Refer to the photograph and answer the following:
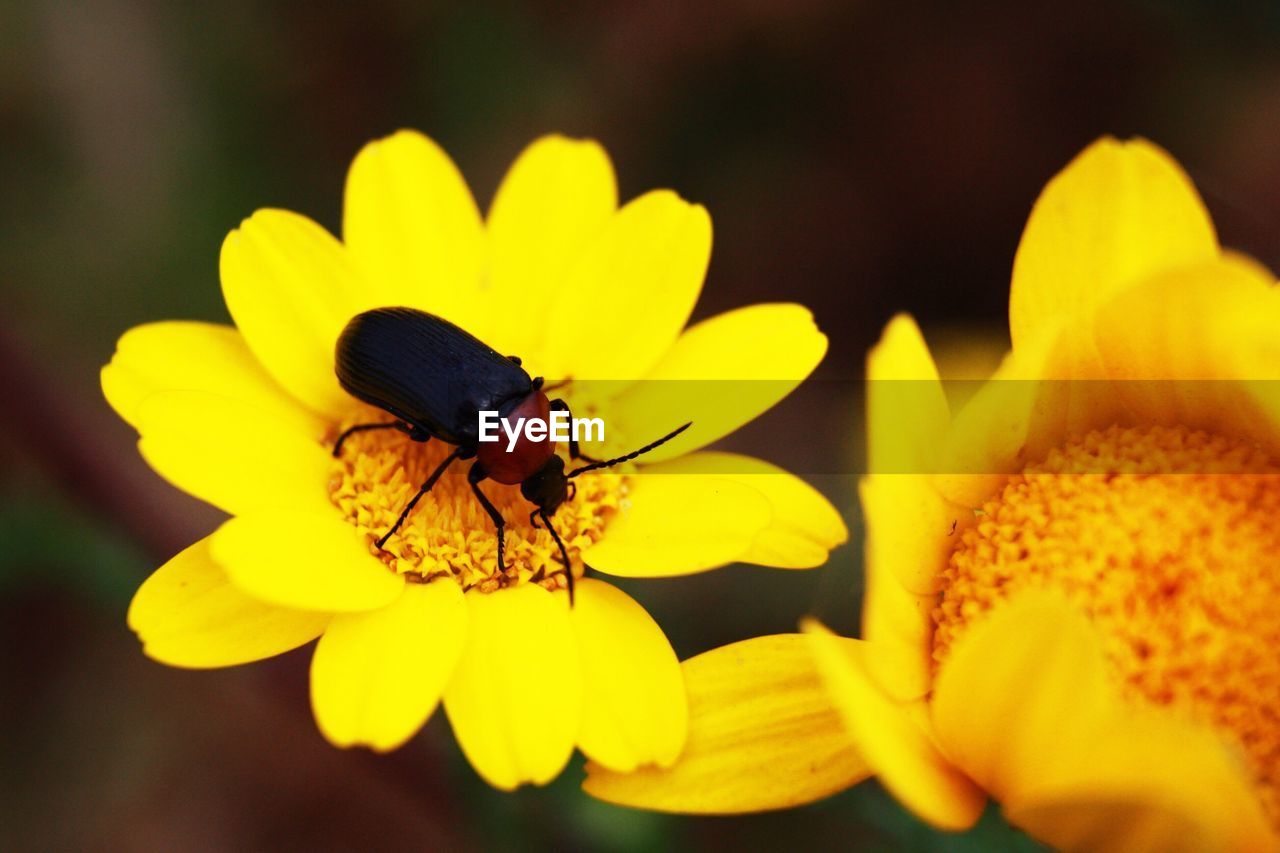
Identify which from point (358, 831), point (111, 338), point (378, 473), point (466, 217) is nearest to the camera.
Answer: point (378, 473)

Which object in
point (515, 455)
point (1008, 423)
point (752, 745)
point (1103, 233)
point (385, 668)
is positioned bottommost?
point (752, 745)

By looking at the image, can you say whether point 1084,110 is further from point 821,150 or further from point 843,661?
point 843,661

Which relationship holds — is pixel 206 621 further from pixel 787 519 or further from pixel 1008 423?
pixel 1008 423

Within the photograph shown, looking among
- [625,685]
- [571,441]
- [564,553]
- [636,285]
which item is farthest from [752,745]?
[636,285]

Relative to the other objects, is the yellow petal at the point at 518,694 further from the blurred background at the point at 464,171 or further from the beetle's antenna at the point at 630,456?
the blurred background at the point at 464,171

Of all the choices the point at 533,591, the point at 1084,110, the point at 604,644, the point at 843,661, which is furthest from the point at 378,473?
the point at 1084,110

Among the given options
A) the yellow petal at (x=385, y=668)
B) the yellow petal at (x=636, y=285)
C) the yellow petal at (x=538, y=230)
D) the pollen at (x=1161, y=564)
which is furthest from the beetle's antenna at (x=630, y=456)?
the pollen at (x=1161, y=564)
